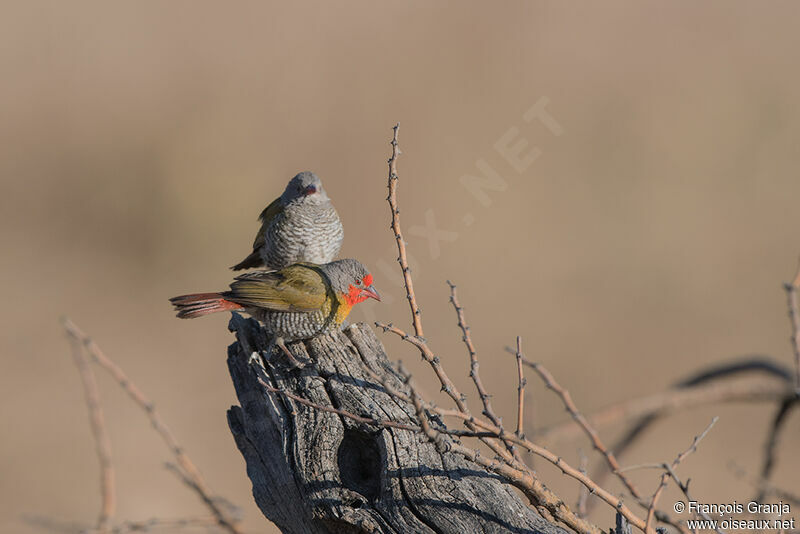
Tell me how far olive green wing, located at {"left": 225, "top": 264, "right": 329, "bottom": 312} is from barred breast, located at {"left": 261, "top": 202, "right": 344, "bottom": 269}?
0.48 meters

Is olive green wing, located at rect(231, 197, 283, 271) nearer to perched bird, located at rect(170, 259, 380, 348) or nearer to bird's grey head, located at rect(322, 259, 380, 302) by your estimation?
perched bird, located at rect(170, 259, 380, 348)

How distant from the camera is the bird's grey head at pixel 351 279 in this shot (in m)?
4.64

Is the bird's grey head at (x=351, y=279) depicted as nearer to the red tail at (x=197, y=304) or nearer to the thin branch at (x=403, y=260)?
the red tail at (x=197, y=304)

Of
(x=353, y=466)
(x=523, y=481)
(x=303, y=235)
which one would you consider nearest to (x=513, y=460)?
(x=523, y=481)

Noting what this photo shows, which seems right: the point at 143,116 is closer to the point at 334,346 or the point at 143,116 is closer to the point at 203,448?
the point at 203,448

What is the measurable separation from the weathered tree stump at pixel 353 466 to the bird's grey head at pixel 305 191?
1.54 m

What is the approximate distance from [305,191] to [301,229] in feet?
0.92

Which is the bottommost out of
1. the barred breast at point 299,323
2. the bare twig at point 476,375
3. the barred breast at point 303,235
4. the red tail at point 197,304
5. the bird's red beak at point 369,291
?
the bare twig at point 476,375

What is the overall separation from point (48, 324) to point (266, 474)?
7713mm

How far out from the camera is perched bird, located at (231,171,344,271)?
17.4ft

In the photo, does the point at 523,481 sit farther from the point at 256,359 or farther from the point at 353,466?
the point at 256,359

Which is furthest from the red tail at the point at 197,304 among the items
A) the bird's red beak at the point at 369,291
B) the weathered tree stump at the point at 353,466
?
the bird's red beak at the point at 369,291

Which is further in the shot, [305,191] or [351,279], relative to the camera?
[305,191]

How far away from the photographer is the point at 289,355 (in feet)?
13.5
